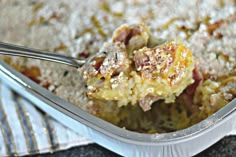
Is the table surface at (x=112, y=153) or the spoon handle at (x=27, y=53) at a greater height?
the spoon handle at (x=27, y=53)

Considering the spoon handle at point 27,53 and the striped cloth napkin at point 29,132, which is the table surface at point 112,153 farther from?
the spoon handle at point 27,53

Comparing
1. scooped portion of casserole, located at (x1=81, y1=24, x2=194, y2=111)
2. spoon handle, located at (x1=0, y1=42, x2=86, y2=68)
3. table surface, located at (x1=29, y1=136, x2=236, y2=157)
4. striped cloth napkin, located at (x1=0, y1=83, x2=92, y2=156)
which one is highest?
spoon handle, located at (x1=0, y1=42, x2=86, y2=68)

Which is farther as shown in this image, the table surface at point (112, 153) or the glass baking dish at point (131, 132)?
the table surface at point (112, 153)

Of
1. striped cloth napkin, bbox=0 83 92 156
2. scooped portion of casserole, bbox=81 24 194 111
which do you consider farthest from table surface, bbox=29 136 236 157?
scooped portion of casserole, bbox=81 24 194 111

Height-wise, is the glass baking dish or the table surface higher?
the glass baking dish

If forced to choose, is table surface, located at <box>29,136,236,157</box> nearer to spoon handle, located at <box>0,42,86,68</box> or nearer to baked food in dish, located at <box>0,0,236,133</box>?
baked food in dish, located at <box>0,0,236,133</box>

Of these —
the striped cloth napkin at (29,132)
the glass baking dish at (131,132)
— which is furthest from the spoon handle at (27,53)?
the striped cloth napkin at (29,132)

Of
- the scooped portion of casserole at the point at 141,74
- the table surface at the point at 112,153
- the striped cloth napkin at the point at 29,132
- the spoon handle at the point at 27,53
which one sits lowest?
the table surface at the point at 112,153
